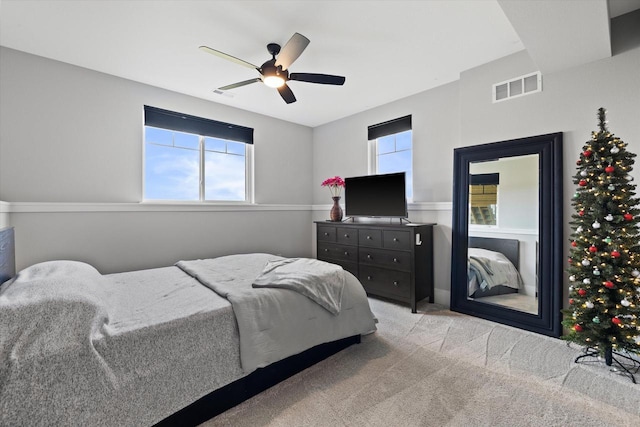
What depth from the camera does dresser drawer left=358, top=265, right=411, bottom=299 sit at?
3297 millimetres

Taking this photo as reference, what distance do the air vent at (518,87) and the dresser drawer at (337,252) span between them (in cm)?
233

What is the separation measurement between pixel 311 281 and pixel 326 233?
2.15 metres

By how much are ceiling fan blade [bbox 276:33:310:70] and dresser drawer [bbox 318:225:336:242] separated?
225cm

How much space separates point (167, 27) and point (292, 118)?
250 cm

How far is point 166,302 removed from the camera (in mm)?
1765

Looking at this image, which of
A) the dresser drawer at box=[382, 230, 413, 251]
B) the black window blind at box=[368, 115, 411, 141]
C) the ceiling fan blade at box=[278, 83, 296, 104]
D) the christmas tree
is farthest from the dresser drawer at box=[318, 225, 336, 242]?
the christmas tree

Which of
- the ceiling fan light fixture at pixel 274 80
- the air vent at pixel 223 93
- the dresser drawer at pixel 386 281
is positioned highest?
the air vent at pixel 223 93

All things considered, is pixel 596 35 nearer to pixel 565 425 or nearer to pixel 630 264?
pixel 630 264

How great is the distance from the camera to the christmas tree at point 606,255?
6.51ft

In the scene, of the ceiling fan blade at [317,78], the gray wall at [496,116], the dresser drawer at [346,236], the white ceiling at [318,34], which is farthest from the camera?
the dresser drawer at [346,236]

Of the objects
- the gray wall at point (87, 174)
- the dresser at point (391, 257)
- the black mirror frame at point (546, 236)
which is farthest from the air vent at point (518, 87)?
the gray wall at point (87, 174)

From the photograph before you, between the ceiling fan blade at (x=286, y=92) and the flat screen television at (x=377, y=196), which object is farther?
the flat screen television at (x=377, y=196)

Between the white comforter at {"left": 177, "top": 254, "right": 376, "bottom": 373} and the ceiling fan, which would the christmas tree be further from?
the ceiling fan

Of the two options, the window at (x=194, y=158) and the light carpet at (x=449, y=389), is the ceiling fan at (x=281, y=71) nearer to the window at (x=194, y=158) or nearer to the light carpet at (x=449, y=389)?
the window at (x=194, y=158)
